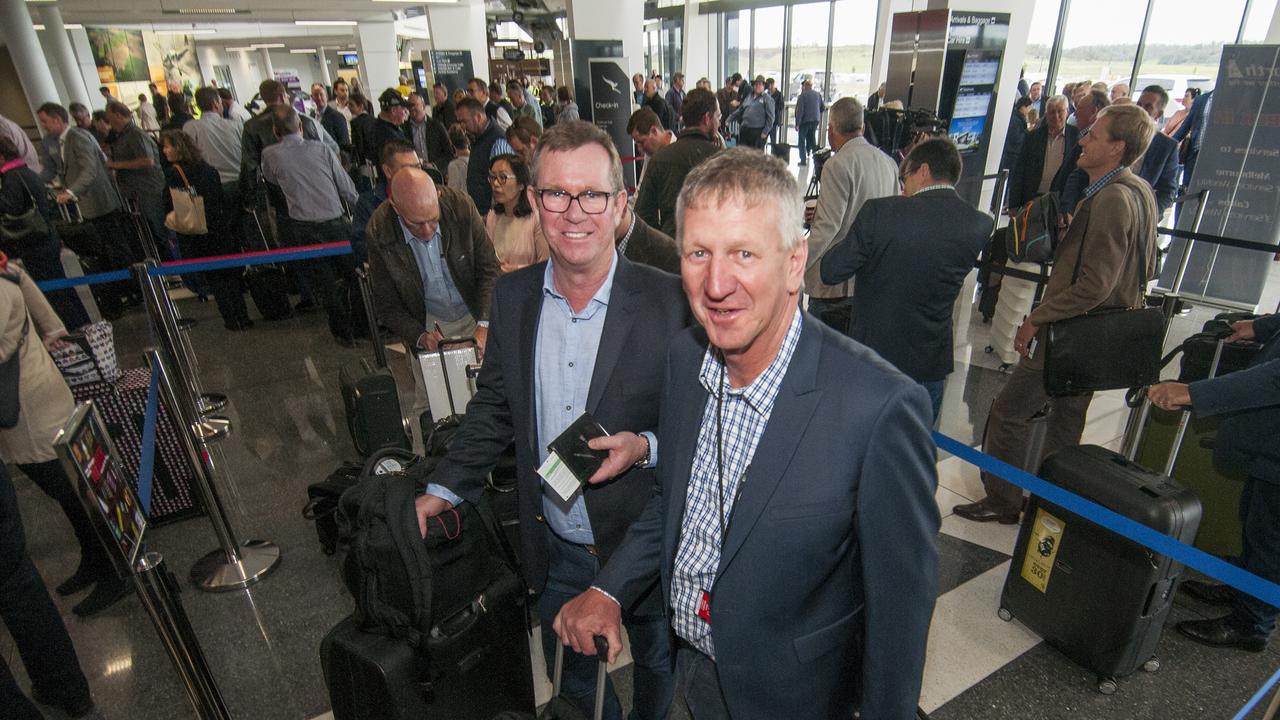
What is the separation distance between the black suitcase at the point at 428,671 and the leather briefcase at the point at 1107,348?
2.51 m

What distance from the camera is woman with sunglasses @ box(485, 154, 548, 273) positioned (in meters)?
4.09

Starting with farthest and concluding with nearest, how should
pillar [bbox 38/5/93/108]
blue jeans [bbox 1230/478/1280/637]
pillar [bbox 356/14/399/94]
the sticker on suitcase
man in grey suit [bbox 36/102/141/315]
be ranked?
pillar [bbox 356/14/399/94], pillar [bbox 38/5/93/108], man in grey suit [bbox 36/102/141/315], the sticker on suitcase, blue jeans [bbox 1230/478/1280/637]

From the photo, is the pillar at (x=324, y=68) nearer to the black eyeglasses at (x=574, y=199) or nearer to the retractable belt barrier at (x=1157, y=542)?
the black eyeglasses at (x=574, y=199)

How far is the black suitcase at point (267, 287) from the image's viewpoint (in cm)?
675

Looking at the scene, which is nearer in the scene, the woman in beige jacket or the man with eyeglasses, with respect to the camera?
the man with eyeglasses

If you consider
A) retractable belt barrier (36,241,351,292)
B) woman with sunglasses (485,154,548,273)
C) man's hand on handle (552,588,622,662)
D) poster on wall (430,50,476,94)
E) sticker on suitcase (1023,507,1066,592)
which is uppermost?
poster on wall (430,50,476,94)

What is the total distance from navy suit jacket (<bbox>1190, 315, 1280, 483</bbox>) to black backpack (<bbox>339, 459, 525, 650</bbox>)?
2.59m

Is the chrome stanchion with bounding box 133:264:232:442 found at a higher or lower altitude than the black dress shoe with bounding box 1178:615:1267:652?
higher

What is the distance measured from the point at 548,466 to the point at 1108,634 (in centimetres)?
221

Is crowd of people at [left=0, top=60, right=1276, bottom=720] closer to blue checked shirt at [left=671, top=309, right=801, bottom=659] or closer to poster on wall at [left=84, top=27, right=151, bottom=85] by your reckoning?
blue checked shirt at [left=671, top=309, right=801, bottom=659]

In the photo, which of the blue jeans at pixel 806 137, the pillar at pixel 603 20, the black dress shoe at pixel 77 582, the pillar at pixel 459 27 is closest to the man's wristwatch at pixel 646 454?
the black dress shoe at pixel 77 582

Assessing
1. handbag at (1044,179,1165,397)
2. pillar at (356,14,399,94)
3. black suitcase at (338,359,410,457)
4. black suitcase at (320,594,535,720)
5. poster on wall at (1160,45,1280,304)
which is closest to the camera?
black suitcase at (320,594,535,720)

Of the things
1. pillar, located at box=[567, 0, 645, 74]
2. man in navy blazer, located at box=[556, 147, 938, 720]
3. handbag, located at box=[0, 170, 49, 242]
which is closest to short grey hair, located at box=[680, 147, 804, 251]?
man in navy blazer, located at box=[556, 147, 938, 720]

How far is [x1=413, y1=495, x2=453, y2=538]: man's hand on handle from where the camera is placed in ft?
6.16
